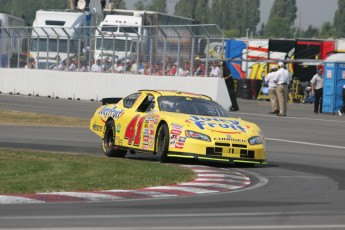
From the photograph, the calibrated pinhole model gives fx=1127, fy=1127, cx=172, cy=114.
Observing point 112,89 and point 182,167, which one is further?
point 112,89

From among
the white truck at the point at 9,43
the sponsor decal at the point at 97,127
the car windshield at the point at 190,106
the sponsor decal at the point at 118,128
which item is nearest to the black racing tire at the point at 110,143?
the sponsor decal at the point at 118,128

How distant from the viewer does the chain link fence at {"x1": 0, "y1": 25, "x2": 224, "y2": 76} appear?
37375 millimetres

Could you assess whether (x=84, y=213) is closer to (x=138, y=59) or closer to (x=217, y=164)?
(x=217, y=164)

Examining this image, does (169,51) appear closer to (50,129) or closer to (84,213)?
(50,129)

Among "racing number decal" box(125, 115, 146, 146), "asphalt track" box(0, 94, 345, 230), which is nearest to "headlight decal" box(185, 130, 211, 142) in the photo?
"asphalt track" box(0, 94, 345, 230)

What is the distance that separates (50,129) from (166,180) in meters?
11.9

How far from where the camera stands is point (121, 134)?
1891cm

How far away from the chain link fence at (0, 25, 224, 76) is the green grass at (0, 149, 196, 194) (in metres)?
19.1

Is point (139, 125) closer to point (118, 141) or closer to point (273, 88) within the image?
point (118, 141)

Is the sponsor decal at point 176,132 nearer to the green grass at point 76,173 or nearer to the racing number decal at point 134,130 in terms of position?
the green grass at point 76,173

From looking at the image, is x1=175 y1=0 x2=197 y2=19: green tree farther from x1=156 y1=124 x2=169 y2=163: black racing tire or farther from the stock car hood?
x1=156 y1=124 x2=169 y2=163: black racing tire

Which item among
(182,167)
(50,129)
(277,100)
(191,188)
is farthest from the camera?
(277,100)

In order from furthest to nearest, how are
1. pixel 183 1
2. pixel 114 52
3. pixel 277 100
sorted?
pixel 183 1, pixel 114 52, pixel 277 100

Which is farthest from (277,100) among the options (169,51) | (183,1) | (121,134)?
(183,1)
